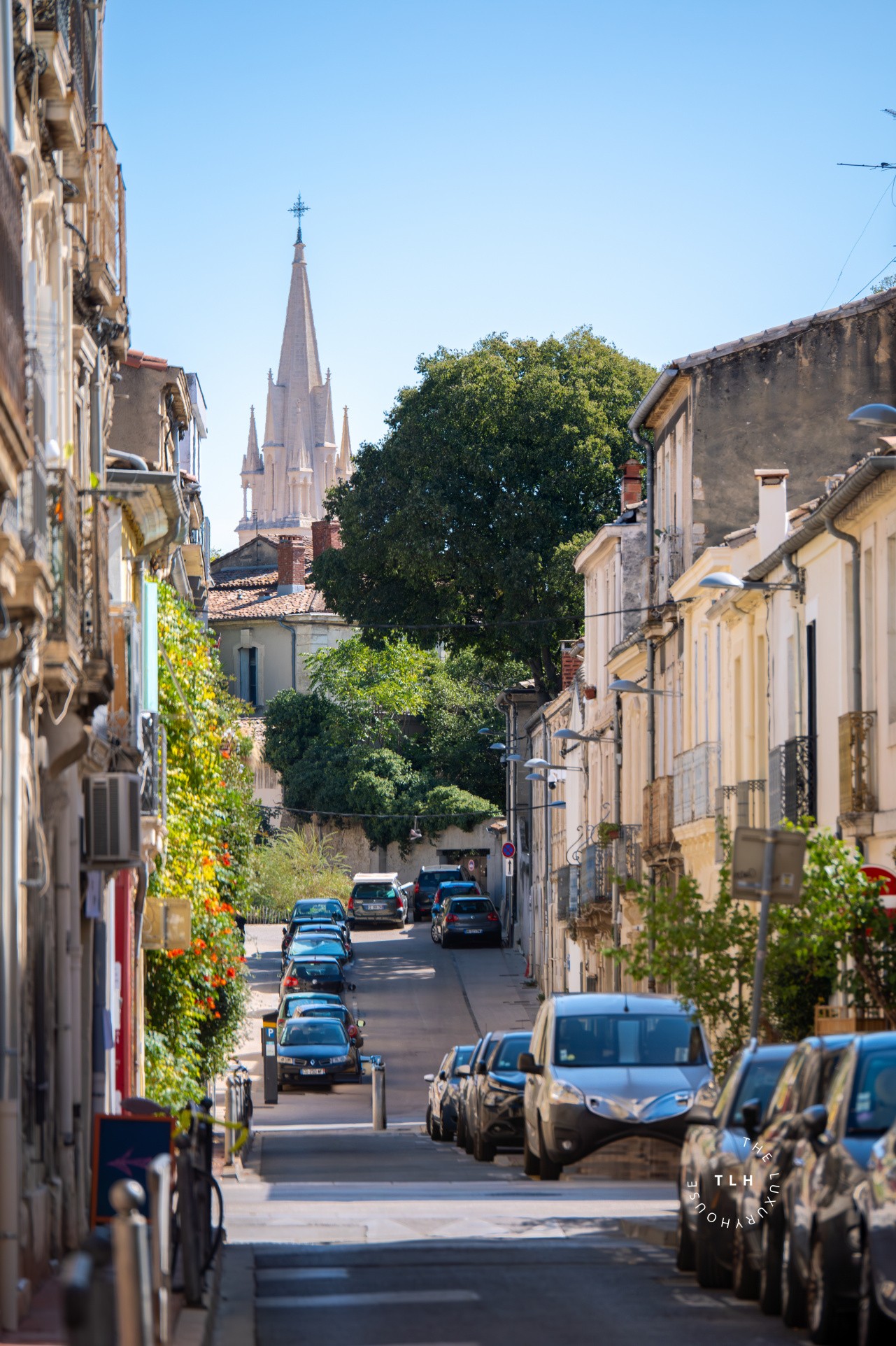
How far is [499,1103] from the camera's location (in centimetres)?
2506

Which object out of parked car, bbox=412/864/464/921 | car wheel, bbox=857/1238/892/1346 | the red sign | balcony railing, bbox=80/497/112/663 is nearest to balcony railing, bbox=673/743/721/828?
the red sign

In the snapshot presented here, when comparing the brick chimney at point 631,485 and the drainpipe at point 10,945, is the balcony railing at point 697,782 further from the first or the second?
the drainpipe at point 10,945

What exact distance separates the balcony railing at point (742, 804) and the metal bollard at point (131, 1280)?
75.8ft

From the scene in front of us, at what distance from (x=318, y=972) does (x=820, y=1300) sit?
42.8 metres

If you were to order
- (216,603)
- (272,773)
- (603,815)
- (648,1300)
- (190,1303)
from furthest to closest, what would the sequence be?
1. (216,603)
2. (272,773)
3. (603,815)
4. (648,1300)
5. (190,1303)

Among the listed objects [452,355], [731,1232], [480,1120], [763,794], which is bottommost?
[480,1120]

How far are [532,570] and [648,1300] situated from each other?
42495mm

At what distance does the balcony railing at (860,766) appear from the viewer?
2291 centimetres

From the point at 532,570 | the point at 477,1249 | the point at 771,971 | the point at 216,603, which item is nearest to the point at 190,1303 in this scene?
the point at 477,1249

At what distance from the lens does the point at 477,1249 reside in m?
14.4

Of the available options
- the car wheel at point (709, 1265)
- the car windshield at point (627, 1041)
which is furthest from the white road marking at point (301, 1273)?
the car windshield at point (627, 1041)

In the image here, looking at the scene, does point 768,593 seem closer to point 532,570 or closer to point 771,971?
point 771,971

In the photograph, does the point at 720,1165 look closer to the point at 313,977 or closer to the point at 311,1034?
the point at 311,1034

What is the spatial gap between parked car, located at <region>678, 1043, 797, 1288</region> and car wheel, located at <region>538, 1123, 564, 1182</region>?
6980 millimetres
